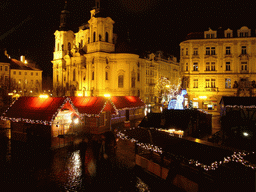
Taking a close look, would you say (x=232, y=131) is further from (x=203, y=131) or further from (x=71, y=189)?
(x=71, y=189)

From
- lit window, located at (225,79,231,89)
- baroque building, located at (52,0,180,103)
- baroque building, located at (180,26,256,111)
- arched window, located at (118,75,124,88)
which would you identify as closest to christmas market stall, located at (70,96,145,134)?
baroque building, located at (180,26,256,111)

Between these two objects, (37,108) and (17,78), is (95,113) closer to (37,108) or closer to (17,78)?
(37,108)

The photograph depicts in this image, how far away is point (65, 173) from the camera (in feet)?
36.8

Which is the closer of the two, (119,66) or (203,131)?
(203,131)

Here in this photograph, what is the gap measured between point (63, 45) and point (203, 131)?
1955 inches

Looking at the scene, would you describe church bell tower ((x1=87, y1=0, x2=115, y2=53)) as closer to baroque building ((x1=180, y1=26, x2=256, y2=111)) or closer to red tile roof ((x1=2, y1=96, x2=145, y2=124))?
baroque building ((x1=180, y1=26, x2=256, y2=111))

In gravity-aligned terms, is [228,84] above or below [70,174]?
above

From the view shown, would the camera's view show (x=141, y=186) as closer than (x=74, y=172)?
Yes

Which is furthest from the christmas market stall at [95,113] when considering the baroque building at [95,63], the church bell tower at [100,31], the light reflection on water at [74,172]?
the church bell tower at [100,31]

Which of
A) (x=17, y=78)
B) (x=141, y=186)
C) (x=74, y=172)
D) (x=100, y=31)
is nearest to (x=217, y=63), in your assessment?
(x=100, y=31)

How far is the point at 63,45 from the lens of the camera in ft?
198

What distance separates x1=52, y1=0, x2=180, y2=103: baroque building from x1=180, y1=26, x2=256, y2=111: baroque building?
13.2m

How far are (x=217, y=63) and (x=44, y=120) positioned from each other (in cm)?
3577

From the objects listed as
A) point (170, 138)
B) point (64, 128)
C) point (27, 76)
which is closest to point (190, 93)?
point (64, 128)
